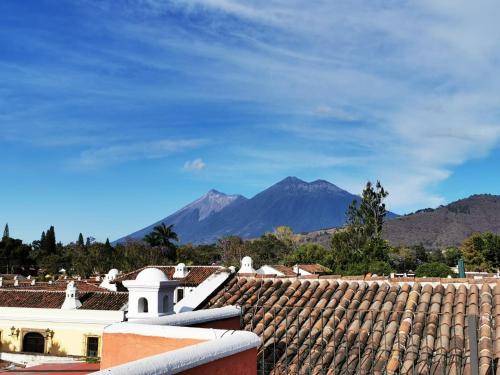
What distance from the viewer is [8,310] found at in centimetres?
2781

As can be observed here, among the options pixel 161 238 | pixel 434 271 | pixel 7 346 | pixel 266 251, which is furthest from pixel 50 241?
pixel 434 271

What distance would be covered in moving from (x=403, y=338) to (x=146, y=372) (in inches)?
165

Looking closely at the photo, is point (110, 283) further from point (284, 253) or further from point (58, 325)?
point (284, 253)

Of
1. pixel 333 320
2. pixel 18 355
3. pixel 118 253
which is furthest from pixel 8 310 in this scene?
pixel 118 253

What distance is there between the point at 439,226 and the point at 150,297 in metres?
174

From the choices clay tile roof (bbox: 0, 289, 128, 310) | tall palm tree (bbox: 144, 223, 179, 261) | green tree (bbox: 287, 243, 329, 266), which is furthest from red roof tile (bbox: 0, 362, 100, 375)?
tall palm tree (bbox: 144, 223, 179, 261)

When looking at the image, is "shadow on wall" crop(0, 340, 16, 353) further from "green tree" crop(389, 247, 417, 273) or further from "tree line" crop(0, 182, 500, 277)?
"green tree" crop(389, 247, 417, 273)

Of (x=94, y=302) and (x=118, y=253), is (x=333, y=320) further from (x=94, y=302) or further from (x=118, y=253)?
(x=118, y=253)

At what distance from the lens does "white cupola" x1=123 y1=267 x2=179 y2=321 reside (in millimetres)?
8688

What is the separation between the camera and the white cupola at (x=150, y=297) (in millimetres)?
8688

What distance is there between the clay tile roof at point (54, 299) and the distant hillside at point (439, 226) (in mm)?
123062

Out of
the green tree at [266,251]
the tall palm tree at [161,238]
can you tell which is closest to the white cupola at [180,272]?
the green tree at [266,251]

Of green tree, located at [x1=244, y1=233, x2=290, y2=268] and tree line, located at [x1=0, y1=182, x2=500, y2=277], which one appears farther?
green tree, located at [x1=244, y1=233, x2=290, y2=268]

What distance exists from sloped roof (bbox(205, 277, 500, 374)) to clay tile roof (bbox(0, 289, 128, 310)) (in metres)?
21.2
